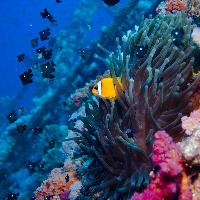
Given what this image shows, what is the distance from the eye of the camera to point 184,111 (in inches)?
89.0

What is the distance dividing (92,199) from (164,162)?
1.88m

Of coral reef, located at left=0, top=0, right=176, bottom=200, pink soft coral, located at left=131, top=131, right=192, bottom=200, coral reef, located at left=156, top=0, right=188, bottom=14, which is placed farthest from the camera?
coral reef, located at left=0, top=0, right=176, bottom=200

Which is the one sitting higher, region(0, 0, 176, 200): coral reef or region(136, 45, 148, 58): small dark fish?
region(0, 0, 176, 200): coral reef

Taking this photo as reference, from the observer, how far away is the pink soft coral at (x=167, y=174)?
4.90 ft

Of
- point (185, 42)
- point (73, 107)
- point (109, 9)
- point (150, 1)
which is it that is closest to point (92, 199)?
point (185, 42)

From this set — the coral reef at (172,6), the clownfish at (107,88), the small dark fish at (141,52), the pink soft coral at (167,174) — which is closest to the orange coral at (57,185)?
the clownfish at (107,88)

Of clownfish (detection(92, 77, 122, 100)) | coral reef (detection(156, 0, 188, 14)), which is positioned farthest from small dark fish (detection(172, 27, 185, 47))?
coral reef (detection(156, 0, 188, 14))

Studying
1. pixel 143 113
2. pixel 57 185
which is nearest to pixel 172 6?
pixel 143 113

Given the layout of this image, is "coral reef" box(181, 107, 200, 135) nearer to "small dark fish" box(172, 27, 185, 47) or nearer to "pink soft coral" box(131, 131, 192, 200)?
"pink soft coral" box(131, 131, 192, 200)

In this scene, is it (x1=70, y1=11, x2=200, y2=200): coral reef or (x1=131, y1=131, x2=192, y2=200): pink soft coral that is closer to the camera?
(x1=131, y1=131, x2=192, y2=200): pink soft coral

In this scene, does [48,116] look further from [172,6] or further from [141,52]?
[141,52]

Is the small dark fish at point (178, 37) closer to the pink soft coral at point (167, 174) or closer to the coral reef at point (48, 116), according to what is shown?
the pink soft coral at point (167, 174)

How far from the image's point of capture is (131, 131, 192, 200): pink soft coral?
1494 millimetres

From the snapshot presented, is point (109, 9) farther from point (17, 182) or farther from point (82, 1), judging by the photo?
point (17, 182)
